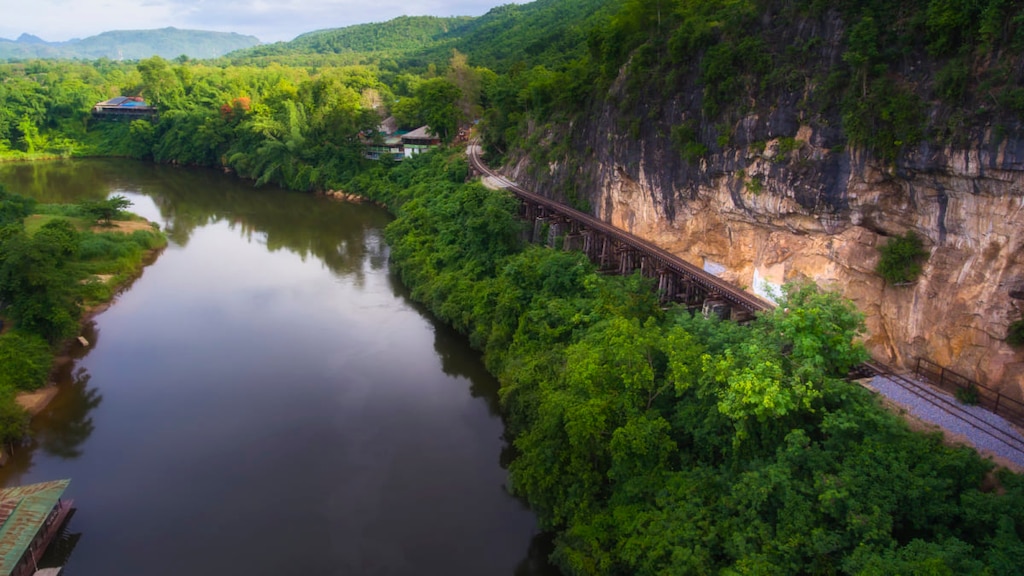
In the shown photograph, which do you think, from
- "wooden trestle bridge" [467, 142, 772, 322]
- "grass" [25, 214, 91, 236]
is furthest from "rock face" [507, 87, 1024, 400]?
"grass" [25, 214, 91, 236]

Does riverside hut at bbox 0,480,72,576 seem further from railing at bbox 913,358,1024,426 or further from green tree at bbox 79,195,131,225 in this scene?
green tree at bbox 79,195,131,225

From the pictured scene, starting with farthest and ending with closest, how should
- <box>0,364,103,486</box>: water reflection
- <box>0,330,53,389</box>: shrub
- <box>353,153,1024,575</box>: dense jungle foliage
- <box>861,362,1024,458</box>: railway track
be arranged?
<box>0,330,53,389</box>: shrub, <box>0,364,103,486</box>: water reflection, <box>861,362,1024,458</box>: railway track, <box>353,153,1024,575</box>: dense jungle foliage

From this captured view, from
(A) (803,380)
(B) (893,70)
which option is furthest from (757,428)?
(B) (893,70)

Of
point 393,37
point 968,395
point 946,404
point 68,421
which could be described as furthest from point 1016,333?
point 393,37

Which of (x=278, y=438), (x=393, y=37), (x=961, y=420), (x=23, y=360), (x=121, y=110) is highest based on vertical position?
(x=393, y=37)

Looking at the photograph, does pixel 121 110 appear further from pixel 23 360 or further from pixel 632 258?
pixel 632 258

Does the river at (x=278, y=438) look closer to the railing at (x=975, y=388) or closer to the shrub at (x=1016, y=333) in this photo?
the railing at (x=975, y=388)

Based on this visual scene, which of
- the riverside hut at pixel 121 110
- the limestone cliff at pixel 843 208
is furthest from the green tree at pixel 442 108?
the riverside hut at pixel 121 110
